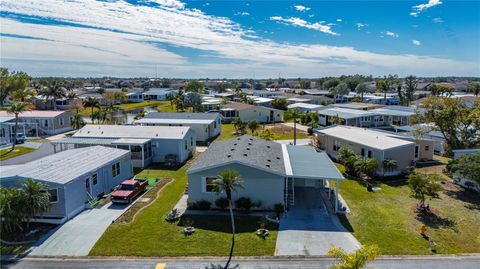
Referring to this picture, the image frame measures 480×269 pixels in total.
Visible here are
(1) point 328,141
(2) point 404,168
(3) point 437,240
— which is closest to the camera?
(3) point 437,240

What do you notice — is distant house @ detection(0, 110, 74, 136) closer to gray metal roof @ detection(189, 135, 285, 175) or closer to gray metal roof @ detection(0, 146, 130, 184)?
gray metal roof @ detection(0, 146, 130, 184)

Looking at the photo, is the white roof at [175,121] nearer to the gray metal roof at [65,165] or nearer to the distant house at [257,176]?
the gray metal roof at [65,165]

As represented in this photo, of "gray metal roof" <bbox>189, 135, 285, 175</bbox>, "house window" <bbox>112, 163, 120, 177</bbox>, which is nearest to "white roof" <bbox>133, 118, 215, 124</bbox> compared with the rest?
"gray metal roof" <bbox>189, 135, 285, 175</bbox>

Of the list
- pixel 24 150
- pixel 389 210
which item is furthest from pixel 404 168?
pixel 24 150

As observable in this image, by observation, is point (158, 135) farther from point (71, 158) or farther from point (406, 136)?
point (406, 136)

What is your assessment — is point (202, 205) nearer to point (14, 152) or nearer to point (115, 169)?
point (115, 169)

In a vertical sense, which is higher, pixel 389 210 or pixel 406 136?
pixel 406 136

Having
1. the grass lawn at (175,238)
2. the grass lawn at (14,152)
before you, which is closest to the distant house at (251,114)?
the grass lawn at (14,152)
